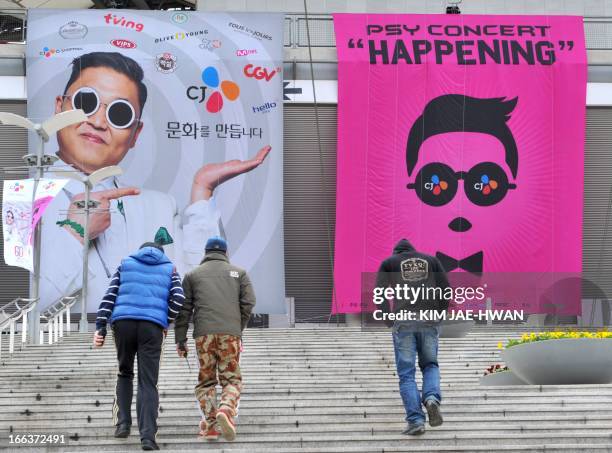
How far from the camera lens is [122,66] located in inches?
1194

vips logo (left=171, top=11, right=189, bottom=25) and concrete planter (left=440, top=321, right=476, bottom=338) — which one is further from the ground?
vips logo (left=171, top=11, right=189, bottom=25)

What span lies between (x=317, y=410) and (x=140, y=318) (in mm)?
2093

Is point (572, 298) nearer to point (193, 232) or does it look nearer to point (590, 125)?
point (590, 125)

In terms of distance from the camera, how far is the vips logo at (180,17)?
30578mm

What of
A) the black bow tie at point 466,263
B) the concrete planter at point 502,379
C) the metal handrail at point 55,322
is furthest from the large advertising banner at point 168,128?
the concrete planter at point 502,379

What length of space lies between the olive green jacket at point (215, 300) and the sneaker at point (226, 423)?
68 centimetres

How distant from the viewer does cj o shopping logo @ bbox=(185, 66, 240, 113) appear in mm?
30281

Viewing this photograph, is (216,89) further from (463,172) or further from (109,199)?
(463,172)

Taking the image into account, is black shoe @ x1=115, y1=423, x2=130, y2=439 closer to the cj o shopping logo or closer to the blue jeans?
the blue jeans

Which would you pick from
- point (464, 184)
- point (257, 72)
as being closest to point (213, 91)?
point (257, 72)

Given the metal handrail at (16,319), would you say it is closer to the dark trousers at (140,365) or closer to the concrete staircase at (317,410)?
the concrete staircase at (317,410)

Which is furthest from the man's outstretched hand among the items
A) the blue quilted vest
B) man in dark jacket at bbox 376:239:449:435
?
the blue quilted vest

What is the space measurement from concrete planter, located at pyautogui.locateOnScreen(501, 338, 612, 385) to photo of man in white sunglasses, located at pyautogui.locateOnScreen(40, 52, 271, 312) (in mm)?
17545

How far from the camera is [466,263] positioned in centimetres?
3020
